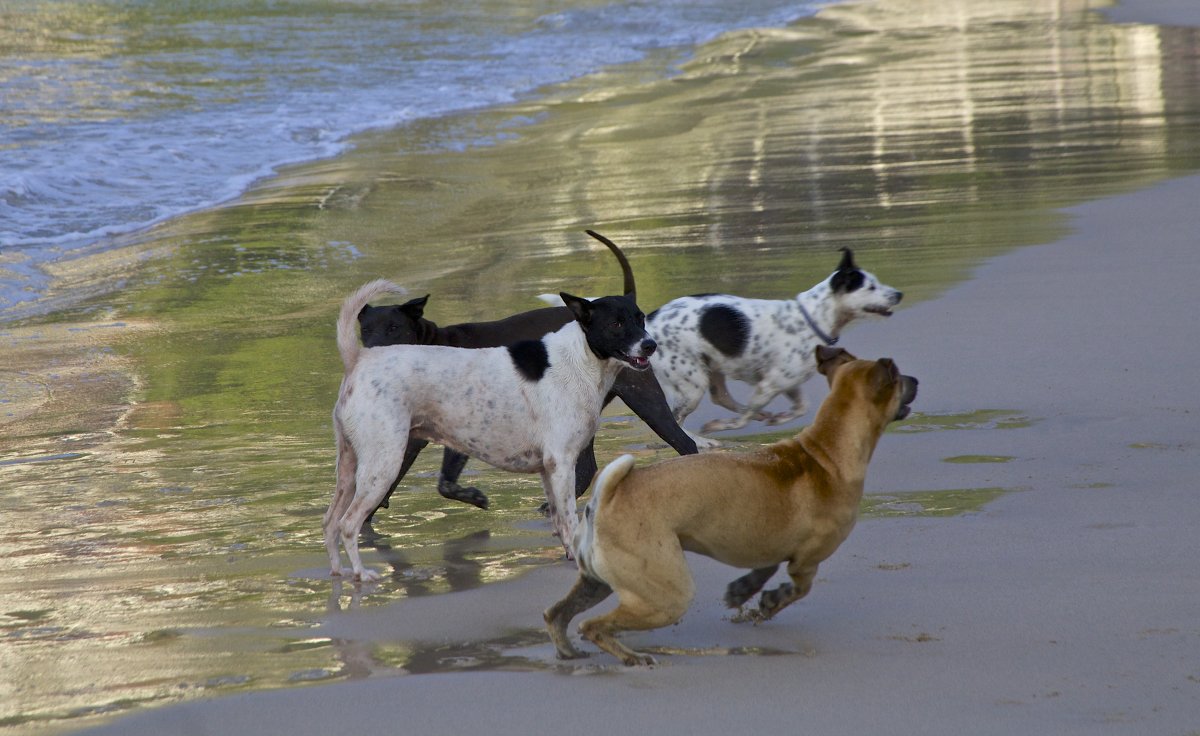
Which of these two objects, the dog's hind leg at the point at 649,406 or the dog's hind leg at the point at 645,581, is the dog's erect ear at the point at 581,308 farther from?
the dog's hind leg at the point at 645,581

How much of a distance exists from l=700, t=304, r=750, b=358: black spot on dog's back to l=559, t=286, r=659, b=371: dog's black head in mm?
1903

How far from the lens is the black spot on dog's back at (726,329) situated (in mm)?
7805

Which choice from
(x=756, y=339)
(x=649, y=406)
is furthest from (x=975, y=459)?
(x=756, y=339)

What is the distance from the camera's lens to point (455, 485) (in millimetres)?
6473

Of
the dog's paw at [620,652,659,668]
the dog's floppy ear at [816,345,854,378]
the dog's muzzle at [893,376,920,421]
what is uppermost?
the dog's floppy ear at [816,345,854,378]

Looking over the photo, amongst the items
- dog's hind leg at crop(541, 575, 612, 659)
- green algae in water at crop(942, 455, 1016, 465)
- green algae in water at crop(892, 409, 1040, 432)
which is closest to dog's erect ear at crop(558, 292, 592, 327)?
dog's hind leg at crop(541, 575, 612, 659)

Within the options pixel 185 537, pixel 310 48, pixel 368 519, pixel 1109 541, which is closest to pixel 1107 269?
pixel 1109 541

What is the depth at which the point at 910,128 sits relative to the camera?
55.3ft

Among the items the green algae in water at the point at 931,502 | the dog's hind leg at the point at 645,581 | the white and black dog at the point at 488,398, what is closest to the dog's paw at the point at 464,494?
the white and black dog at the point at 488,398

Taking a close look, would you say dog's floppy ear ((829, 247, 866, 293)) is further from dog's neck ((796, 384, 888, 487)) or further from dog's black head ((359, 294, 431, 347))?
dog's neck ((796, 384, 888, 487))

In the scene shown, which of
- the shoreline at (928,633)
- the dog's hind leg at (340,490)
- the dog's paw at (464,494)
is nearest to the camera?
the shoreline at (928,633)

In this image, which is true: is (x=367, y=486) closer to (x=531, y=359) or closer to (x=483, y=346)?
(x=531, y=359)

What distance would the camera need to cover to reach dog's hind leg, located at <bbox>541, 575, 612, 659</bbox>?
14.9ft

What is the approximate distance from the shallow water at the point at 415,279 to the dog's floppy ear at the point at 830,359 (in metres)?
1.09
